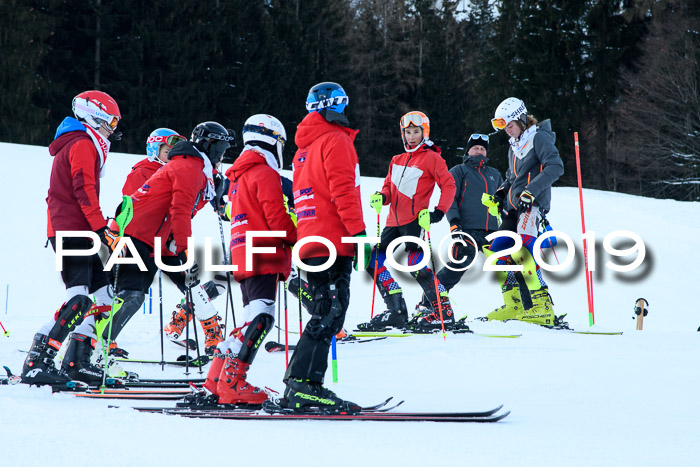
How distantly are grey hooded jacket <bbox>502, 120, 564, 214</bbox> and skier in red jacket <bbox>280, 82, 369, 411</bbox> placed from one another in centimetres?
346

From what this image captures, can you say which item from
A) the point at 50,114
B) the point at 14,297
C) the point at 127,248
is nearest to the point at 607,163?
the point at 50,114

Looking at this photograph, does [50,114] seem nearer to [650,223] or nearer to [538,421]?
[650,223]

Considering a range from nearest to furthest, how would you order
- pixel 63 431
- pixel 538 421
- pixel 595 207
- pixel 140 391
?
pixel 63 431 < pixel 538 421 < pixel 140 391 < pixel 595 207

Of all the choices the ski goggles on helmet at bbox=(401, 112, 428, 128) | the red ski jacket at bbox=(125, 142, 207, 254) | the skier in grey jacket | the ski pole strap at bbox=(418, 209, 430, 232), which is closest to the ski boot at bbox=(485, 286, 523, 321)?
the skier in grey jacket

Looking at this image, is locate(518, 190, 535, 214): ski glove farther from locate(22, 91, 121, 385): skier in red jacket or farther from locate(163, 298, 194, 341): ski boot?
locate(22, 91, 121, 385): skier in red jacket

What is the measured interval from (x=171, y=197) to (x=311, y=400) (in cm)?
233

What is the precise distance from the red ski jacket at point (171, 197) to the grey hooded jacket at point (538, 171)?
3.27 metres

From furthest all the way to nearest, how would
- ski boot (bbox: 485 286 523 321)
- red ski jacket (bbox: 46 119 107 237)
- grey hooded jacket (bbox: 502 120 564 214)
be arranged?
ski boot (bbox: 485 286 523 321), grey hooded jacket (bbox: 502 120 564 214), red ski jacket (bbox: 46 119 107 237)

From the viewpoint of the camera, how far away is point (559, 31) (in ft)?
111

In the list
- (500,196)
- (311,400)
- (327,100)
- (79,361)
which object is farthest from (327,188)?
(500,196)

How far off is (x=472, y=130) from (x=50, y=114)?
19.2 m

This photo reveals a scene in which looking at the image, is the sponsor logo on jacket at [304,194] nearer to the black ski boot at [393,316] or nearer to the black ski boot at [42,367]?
the black ski boot at [42,367]

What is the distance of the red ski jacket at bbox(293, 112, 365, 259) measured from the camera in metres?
4.06

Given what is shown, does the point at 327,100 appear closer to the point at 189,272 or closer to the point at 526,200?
the point at 189,272
